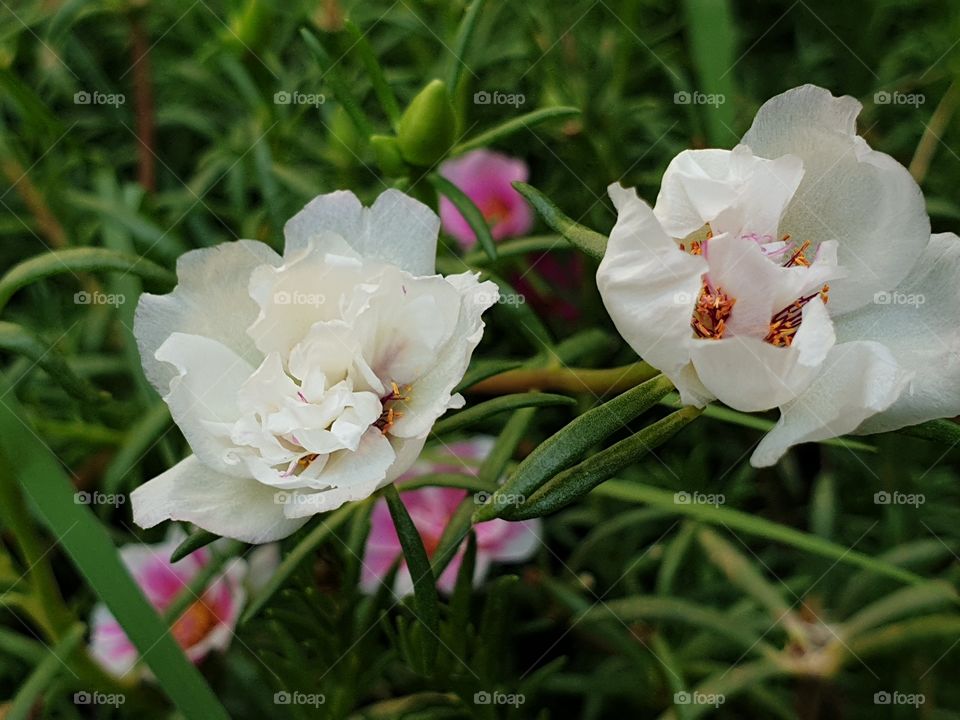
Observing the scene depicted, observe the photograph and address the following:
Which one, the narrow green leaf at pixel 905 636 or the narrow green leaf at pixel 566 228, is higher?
the narrow green leaf at pixel 566 228

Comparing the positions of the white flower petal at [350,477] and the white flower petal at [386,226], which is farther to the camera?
the white flower petal at [386,226]

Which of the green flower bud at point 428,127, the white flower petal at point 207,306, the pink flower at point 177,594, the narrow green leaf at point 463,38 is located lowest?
the pink flower at point 177,594

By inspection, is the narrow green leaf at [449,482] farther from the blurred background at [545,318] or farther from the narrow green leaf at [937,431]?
the narrow green leaf at [937,431]

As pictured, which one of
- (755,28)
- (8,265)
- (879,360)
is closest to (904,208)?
(879,360)

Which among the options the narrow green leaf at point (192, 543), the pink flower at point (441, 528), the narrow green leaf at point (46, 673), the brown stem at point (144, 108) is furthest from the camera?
the brown stem at point (144, 108)

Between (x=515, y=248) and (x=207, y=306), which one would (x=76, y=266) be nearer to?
(x=207, y=306)

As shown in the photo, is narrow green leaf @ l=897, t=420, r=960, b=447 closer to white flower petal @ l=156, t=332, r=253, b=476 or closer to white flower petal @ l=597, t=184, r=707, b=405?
white flower petal @ l=597, t=184, r=707, b=405

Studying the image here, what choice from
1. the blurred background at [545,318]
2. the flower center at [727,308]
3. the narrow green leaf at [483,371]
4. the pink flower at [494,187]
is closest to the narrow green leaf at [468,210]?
the blurred background at [545,318]

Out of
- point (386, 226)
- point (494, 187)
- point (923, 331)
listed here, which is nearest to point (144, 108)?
point (494, 187)
